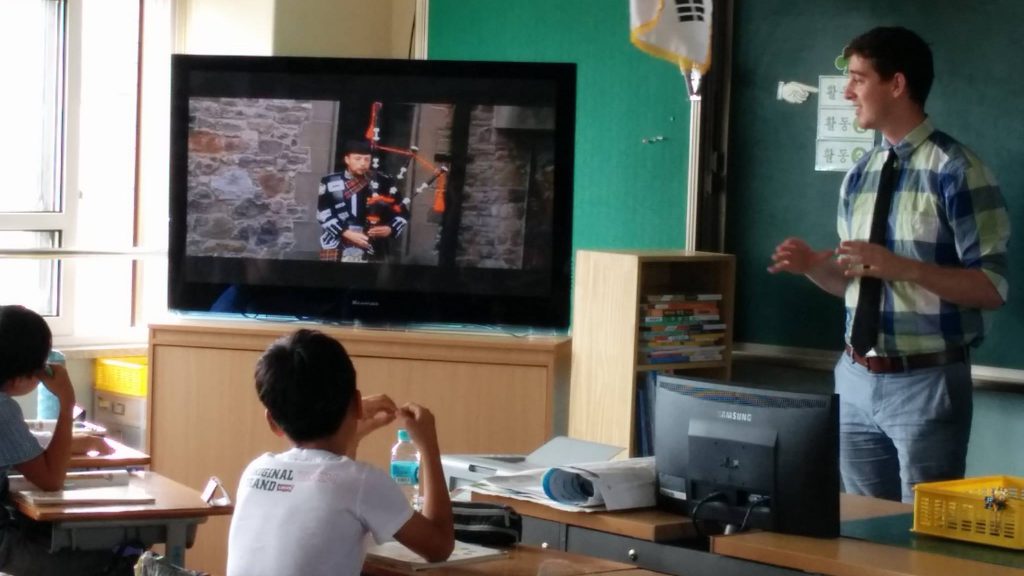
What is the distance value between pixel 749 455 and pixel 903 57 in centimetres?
151

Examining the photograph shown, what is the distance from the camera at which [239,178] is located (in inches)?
197

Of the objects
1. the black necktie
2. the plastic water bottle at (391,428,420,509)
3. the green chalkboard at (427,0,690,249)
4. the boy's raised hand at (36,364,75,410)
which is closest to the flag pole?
the green chalkboard at (427,0,690,249)

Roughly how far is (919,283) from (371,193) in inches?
78.2

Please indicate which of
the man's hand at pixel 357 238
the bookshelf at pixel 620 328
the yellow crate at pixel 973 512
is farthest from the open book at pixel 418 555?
the man's hand at pixel 357 238

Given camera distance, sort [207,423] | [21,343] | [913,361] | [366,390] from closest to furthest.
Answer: [21,343]
[913,361]
[366,390]
[207,423]

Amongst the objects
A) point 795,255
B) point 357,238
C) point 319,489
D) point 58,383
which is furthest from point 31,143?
point 319,489

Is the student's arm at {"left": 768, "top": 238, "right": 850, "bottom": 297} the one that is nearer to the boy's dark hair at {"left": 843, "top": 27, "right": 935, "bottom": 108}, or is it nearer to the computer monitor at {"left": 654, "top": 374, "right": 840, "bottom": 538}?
the boy's dark hair at {"left": 843, "top": 27, "right": 935, "bottom": 108}

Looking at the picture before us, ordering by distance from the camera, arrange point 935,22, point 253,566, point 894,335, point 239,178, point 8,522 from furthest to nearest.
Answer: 1. point 239,178
2. point 935,22
3. point 894,335
4. point 8,522
5. point 253,566

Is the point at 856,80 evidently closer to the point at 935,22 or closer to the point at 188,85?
the point at 935,22

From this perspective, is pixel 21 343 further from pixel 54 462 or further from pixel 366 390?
pixel 366 390

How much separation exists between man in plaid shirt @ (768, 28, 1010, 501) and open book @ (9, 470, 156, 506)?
1823 millimetres

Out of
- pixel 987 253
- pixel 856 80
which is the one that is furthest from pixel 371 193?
pixel 987 253

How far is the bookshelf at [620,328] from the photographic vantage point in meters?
4.40

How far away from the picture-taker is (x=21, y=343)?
371cm
